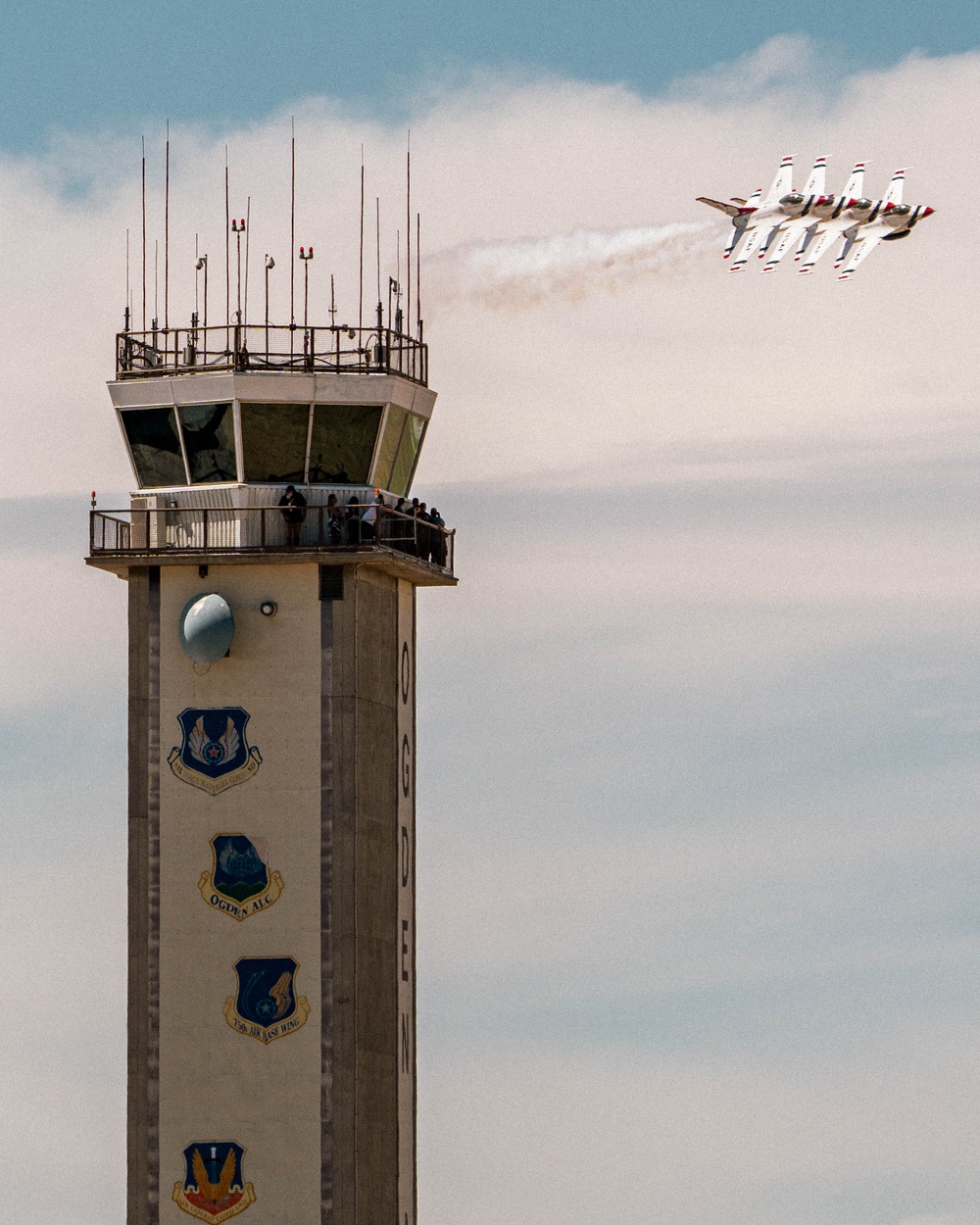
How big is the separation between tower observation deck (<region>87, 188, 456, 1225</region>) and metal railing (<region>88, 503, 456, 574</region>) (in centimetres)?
6

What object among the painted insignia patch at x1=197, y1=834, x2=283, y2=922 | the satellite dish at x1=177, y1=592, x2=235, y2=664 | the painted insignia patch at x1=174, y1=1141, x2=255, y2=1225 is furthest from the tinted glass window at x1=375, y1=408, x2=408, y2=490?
the painted insignia patch at x1=174, y1=1141, x2=255, y2=1225

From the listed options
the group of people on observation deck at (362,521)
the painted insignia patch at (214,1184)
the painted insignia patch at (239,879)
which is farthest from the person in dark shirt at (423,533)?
the painted insignia patch at (214,1184)

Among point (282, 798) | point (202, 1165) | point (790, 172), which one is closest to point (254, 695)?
point (282, 798)

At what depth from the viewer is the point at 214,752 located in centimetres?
6162

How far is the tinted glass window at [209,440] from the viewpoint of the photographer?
6306cm

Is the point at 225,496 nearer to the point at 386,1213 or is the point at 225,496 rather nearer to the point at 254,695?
the point at 254,695

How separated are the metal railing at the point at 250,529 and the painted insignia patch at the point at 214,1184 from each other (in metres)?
14.2

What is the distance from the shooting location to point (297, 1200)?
6041 centimetres

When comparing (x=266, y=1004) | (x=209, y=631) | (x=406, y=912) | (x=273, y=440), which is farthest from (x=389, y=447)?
(x=266, y=1004)

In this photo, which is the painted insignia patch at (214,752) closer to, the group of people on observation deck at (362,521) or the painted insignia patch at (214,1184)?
the group of people on observation deck at (362,521)

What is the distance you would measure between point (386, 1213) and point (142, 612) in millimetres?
15592

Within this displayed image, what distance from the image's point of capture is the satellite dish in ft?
200

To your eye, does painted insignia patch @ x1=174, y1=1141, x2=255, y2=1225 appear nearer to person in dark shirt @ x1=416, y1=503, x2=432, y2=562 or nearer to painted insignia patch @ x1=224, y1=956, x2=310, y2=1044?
painted insignia patch @ x1=224, y1=956, x2=310, y2=1044

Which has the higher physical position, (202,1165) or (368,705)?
(368,705)
